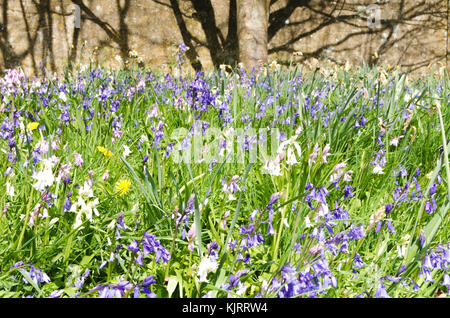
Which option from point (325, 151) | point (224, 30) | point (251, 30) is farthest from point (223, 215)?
point (224, 30)

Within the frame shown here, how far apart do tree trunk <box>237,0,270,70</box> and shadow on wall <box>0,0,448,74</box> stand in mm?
1536

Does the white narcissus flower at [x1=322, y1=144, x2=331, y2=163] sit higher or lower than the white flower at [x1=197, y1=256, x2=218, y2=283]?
higher

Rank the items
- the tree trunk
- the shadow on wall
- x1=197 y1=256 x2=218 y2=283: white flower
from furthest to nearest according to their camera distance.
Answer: the shadow on wall, the tree trunk, x1=197 y1=256 x2=218 y2=283: white flower

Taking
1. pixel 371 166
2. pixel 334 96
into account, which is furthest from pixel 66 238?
pixel 334 96

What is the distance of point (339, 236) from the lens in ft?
3.80

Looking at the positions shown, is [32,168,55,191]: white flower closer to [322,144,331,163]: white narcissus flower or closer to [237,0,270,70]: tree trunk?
[322,144,331,163]: white narcissus flower

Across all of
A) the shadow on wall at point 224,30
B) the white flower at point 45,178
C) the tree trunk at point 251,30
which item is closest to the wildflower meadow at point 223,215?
the white flower at point 45,178

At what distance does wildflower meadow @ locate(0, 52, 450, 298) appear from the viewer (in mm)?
1166

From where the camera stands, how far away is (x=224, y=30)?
870cm

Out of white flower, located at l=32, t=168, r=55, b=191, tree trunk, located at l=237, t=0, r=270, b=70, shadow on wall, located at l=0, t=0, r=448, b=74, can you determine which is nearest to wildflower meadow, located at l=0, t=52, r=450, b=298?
white flower, located at l=32, t=168, r=55, b=191

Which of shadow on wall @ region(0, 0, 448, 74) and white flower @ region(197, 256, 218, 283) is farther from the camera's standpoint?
shadow on wall @ region(0, 0, 448, 74)

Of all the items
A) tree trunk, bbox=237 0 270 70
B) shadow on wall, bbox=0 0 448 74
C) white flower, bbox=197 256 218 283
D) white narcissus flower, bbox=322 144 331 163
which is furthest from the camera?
shadow on wall, bbox=0 0 448 74
